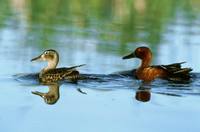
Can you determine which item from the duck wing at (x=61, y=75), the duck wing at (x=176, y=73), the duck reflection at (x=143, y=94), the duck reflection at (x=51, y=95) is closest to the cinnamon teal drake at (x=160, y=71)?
the duck wing at (x=176, y=73)

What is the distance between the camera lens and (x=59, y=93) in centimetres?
1433

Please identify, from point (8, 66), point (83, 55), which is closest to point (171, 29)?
point (83, 55)

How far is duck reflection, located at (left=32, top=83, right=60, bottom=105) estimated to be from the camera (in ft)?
44.6

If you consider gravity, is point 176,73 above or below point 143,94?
above

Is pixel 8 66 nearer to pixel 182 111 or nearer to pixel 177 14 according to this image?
pixel 182 111

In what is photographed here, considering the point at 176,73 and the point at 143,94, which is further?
the point at 176,73

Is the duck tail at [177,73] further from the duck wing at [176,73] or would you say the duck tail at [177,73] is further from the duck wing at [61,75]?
the duck wing at [61,75]

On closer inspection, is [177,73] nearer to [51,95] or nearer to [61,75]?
[61,75]

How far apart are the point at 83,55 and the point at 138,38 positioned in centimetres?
442

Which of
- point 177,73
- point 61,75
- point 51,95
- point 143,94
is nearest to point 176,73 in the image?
point 177,73

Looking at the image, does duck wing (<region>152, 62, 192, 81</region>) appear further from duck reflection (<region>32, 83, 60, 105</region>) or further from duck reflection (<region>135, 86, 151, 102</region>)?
duck reflection (<region>32, 83, 60, 105</region>)

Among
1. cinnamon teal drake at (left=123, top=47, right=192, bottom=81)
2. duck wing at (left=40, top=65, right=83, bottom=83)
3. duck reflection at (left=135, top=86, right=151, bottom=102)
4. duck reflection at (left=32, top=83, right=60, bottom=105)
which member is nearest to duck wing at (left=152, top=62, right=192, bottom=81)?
cinnamon teal drake at (left=123, top=47, right=192, bottom=81)

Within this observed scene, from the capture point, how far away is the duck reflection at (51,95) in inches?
535

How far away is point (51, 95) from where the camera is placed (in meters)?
14.1
